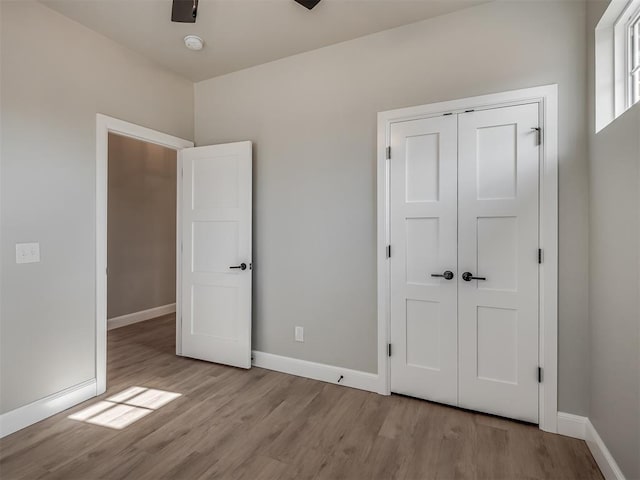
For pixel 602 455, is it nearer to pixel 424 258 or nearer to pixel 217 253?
pixel 424 258

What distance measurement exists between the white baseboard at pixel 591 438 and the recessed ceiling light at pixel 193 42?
3.74 metres

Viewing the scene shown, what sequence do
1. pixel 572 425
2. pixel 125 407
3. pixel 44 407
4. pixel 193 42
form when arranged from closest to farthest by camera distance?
pixel 572 425 < pixel 44 407 < pixel 125 407 < pixel 193 42

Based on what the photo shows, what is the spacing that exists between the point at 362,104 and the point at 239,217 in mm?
1462

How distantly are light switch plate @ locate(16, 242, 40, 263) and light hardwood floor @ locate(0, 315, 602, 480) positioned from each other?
1097mm

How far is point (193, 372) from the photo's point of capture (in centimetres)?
306

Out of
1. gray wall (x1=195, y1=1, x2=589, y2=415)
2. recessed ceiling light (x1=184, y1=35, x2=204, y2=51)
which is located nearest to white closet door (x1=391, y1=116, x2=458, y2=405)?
gray wall (x1=195, y1=1, x2=589, y2=415)

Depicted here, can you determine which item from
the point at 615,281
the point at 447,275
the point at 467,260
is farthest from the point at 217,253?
the point at 615,281

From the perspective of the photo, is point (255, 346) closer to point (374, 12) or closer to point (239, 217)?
point (239, 217)

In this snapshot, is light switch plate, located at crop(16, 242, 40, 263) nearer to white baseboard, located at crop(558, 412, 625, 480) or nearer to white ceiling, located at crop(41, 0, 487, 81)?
white ceiling, located at crop(41, 0, 487, 81)

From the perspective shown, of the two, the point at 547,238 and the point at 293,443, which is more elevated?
the point at 547,238

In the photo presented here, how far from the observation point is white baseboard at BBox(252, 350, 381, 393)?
2.72 m

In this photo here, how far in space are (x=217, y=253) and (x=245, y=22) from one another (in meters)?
1.95

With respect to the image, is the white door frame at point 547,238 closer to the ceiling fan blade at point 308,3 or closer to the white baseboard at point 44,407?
the ceiling fan blade at point 308,3

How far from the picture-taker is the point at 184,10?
2.19 metres
